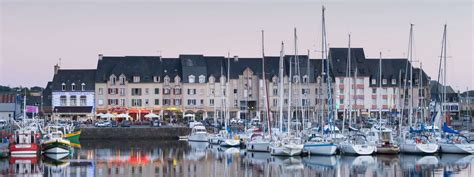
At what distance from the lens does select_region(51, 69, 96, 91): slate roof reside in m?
104

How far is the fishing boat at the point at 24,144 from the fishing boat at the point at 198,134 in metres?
27.3

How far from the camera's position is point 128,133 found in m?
86.8

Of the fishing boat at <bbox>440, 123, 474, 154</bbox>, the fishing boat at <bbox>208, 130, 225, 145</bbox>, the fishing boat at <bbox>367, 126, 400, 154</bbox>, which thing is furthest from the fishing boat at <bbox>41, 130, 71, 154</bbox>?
the fishing boat at <bbox>440, 123, 474, 154</bbox>

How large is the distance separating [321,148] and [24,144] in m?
17.5

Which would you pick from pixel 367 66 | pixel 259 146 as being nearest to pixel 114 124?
pixel 367 66

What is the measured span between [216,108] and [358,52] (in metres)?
17.7

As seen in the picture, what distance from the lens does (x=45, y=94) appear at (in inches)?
4245

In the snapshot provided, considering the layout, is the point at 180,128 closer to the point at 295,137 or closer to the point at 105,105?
the point at 105,105

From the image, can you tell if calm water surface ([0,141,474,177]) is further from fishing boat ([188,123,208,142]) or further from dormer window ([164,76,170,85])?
dormer window ([164,76,170,85])

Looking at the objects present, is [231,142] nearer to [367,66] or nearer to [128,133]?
[128,133]

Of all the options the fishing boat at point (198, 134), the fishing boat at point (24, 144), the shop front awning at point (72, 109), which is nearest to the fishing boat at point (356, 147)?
the fishing boat at point (24, 144)

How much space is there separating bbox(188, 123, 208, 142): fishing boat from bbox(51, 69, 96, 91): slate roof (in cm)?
2405

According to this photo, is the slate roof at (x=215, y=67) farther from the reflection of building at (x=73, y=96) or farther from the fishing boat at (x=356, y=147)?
the fishing boat at (x=356, y=147)

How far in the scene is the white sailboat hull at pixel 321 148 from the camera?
55719 millimetres
